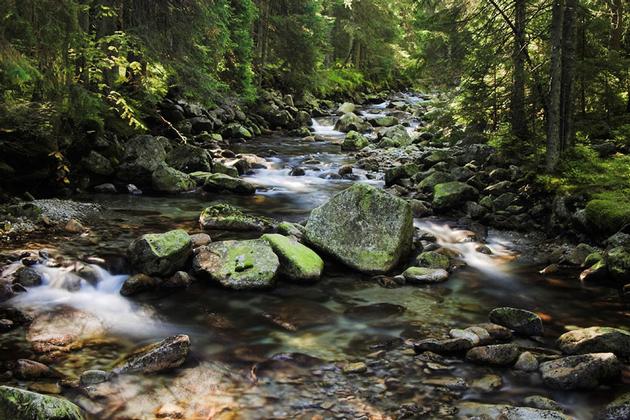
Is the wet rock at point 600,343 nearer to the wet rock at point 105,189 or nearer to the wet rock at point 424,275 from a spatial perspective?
the wet rock at point 424,275

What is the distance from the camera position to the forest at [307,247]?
5.18 metres

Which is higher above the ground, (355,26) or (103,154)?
(355,26)

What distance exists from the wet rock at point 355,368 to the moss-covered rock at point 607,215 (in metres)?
6.13

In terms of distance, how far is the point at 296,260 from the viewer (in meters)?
8.19

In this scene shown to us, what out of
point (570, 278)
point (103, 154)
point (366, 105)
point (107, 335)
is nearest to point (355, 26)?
point (366, 105)

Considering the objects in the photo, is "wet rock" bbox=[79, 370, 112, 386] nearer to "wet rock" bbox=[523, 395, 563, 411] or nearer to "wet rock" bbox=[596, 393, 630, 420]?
"wet rock" bbox=[523, 395, 563, 411]

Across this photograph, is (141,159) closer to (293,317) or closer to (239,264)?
(239,264)

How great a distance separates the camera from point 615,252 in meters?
8.34

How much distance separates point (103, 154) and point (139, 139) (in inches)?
43.8

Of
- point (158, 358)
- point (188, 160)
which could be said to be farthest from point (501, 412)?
point (188, 160)

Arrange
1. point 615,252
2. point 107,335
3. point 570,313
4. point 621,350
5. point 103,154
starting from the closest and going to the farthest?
1. point 621,350
2. point 107,335
3. point 570,313
4. point 615,252
5. point 103,154

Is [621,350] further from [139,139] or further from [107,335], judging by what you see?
[139,139]

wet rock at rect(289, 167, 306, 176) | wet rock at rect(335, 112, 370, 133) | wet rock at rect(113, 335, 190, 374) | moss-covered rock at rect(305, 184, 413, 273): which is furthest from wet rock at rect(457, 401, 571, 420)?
wet rock at rect(335, 112, 370, 133)

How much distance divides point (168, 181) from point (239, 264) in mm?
6354
